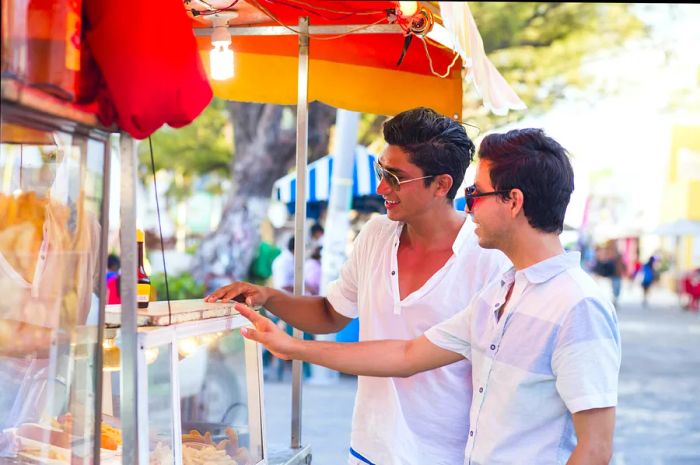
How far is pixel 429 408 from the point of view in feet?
9.64

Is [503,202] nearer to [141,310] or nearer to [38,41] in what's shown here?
[141,310]

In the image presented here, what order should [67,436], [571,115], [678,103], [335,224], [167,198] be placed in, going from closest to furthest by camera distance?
[67,436] → [335,224] → [571,115] → [678,103] → [167,198]

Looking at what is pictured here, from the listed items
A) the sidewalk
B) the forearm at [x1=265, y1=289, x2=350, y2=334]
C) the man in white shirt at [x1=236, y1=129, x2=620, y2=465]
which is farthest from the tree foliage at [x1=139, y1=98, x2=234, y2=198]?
the man in white shirt at [x1=236, y1=129, x2=620, y2=465]

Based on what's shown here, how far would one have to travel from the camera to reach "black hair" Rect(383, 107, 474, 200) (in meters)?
3.05

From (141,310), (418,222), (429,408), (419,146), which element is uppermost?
(419,146)

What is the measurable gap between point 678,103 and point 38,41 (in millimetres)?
22973

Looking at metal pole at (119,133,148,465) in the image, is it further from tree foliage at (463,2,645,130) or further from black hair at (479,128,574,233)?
tree foliage at (463,2,645,130)

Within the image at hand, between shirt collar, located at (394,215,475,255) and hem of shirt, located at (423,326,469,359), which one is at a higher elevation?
shirt collar, located at (394,215,475,255)

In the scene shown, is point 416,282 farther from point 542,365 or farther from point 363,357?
point 542,365

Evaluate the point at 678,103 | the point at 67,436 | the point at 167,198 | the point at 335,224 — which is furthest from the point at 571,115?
the point at 67,436

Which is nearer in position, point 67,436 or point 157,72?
point 157,72

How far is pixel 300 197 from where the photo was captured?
399cm

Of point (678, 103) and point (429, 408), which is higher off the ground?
point (678, 103)

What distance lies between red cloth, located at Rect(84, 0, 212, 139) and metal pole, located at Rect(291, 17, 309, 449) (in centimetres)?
176
